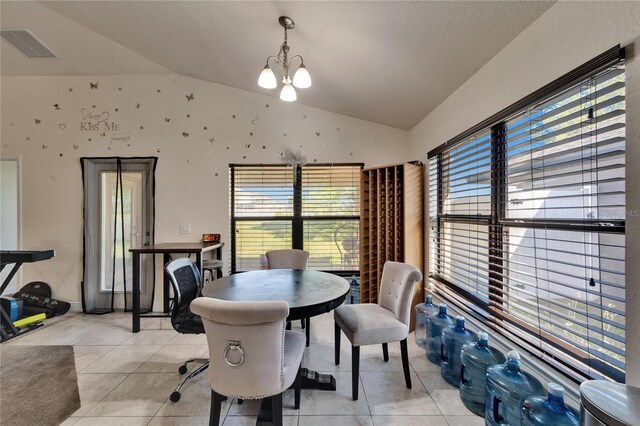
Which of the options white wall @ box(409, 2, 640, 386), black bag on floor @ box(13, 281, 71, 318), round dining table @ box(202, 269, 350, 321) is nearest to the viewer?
white wall @ box(409, 2, 640, 386)

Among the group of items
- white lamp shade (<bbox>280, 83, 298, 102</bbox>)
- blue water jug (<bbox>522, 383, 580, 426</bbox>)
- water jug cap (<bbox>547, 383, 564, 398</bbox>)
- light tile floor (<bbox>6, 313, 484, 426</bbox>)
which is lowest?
light tile floor (<bbox>6, 313, 484, 426</bbox>)

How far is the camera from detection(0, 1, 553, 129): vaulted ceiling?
1.68 m

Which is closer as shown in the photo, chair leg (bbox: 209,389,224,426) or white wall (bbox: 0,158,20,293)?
chair leg (bbox: 209,389,224,426)

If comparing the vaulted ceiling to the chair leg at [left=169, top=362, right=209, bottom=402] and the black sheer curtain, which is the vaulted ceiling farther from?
the chair leg at [left=169, top=362, right=209, bottom=402]

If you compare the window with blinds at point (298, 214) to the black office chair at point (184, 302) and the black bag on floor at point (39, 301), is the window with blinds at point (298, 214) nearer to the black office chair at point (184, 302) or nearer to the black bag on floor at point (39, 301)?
the black office chair at point (184, 302)

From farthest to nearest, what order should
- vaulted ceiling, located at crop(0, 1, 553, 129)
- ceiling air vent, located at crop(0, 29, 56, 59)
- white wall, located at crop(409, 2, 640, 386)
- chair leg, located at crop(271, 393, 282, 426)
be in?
ceiling air vent, located at crop(0, 29, 56, 59) < vaulted ceiling, located at crop(0, 1, 553, 129) < chair leg, located at crop(271, 393, 282, 426) < white wall, located at crop(409, 2, 640, 386)

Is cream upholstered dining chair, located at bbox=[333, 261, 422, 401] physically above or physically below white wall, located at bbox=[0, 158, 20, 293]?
below

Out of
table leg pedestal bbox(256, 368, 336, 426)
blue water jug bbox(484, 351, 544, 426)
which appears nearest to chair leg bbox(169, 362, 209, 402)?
table leg pedestal bbox(256, 368, 336, 426)

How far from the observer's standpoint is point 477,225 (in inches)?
82.7

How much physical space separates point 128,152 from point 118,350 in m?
2.44

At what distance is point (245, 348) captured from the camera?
4.21 ft

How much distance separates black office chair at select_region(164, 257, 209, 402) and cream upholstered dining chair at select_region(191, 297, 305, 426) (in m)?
0.61

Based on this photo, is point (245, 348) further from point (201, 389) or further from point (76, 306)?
point (76, 306)

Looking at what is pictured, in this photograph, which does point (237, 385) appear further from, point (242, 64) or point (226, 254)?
point (242, 64)
